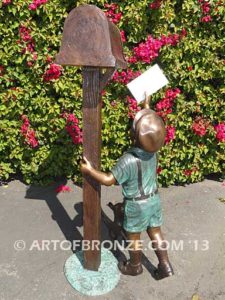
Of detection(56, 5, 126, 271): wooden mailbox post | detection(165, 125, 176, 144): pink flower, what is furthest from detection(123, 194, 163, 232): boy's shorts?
detection(165, 125, 176, 144): pink flower

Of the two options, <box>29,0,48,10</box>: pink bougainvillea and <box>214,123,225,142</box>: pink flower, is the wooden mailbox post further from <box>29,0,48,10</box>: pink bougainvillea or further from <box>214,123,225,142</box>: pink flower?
<box>214,123,225,142</box>: pink flower

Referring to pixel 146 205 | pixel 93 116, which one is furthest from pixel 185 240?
pixel 93 116

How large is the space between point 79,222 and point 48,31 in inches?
98.2

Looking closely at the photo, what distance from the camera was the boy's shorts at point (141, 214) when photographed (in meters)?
4.03

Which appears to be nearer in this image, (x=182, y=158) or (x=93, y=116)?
(x=93, y=116)

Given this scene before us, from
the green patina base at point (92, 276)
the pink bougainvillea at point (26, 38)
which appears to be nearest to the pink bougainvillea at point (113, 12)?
the pink bougainvillea at point (26, 38)

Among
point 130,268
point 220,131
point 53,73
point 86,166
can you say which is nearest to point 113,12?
point 53,73

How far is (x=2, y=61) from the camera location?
17.4 feet

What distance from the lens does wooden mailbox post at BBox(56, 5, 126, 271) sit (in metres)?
3.31

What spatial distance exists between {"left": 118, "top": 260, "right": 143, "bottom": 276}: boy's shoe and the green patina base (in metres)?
0.07

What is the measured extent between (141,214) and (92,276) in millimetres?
909

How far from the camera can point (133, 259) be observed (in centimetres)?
432

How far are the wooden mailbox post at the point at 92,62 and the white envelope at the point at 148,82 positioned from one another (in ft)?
0.94

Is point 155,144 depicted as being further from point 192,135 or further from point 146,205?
point 192,135
